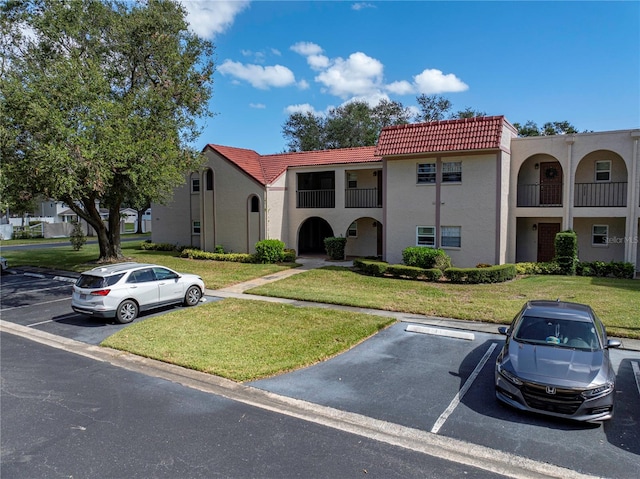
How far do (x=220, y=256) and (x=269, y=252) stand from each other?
3445mm

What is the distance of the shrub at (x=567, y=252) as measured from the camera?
1872 centimetres

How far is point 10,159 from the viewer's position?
16.2 m

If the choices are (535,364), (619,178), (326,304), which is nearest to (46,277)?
(326,304)

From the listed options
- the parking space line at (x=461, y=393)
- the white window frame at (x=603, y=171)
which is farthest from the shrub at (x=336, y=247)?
the parking space line at (x=461, y=393)

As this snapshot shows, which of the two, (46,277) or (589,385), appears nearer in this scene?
(589,385)

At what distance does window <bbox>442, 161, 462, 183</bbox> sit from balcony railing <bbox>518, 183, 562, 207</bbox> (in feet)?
12.0

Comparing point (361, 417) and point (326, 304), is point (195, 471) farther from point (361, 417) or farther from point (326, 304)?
point (326, 304)

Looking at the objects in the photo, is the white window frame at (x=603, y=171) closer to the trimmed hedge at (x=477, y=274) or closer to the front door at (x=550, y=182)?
the front door at (x=550, y=182)

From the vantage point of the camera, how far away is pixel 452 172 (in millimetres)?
19984

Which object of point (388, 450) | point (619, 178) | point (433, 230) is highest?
point (619, 178)

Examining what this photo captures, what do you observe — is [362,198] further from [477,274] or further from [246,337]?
[246,337]

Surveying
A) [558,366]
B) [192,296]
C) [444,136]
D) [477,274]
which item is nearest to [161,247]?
[192,296]

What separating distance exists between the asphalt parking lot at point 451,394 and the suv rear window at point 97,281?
1203 millimetres

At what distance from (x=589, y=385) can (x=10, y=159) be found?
62.1 ft
